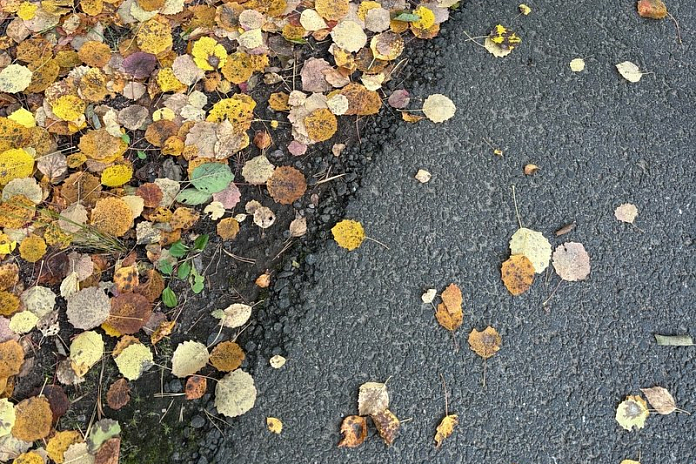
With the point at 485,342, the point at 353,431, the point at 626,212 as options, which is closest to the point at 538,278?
the point at 485,342

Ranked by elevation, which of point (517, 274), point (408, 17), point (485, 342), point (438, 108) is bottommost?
point (485, 342)

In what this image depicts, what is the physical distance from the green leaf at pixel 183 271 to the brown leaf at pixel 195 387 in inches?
13.8

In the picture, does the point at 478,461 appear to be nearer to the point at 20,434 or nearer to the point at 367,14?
the point at 20,434

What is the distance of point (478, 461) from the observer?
5.57 ft

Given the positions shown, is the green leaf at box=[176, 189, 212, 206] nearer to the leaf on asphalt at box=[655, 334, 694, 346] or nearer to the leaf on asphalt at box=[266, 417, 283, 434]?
the leaf on asphalt at box=[266, 417, 283, 434]

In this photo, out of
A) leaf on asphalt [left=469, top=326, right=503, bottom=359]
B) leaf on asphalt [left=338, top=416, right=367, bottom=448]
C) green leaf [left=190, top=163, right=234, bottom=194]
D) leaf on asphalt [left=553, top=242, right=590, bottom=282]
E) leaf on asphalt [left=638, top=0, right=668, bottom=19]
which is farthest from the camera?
leaf on asphalt [left=638, top=0, right=668, bottom=19]

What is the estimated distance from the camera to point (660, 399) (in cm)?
176

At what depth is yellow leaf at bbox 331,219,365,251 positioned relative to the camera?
1.96 metres

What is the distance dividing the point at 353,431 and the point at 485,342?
519mm

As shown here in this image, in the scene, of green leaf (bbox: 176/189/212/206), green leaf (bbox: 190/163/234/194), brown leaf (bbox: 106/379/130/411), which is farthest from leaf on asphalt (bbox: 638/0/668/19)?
brown leaf (bbox: 106/379/130/411)

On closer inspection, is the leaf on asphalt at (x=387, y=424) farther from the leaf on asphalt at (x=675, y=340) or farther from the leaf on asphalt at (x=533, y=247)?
the leaf on asphalt at (x=675, y=340)

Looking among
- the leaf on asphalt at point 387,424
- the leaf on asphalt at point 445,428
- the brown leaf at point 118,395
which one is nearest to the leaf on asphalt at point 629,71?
the leaf on asphalt at point 445,428

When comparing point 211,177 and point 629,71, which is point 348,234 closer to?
point 211,177

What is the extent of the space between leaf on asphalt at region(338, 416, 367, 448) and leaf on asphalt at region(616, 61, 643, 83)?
5.57 ft
